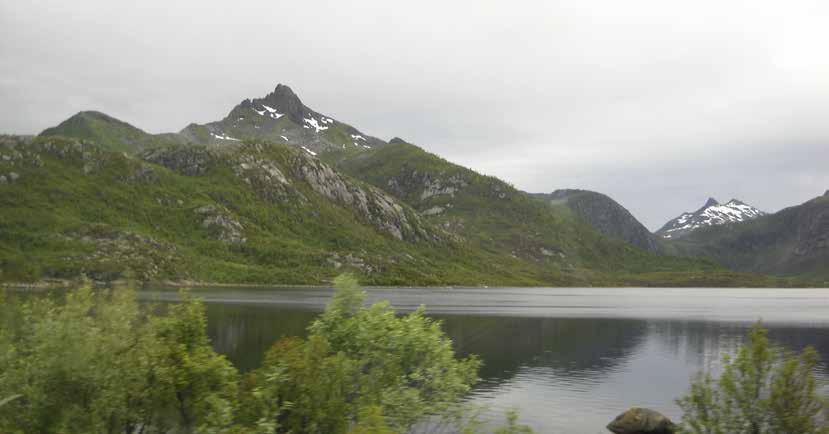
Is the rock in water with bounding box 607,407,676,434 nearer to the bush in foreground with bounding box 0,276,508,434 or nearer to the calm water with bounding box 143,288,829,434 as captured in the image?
the calm water with bounding box 143,288,829,434

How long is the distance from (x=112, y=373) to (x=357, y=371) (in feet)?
36.1

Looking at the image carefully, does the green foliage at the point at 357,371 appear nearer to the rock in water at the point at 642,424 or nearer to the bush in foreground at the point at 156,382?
the bush in foreground at the point at 156,382

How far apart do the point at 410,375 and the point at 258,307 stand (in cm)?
12813

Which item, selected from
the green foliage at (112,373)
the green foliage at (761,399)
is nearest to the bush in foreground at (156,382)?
the green foliage at (112,373)

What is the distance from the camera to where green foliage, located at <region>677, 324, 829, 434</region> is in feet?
87.7

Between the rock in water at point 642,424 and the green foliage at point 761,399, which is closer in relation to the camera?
the green foliage at point 761,399

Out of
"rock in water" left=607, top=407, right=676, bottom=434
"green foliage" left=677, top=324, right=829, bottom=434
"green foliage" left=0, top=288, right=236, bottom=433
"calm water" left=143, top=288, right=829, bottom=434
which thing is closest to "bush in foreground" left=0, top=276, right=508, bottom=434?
"green foliage" left=0, top=288, right=236, bottom=433

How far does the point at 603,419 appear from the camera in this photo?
57156 millimetres

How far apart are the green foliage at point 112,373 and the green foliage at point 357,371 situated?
2642mm

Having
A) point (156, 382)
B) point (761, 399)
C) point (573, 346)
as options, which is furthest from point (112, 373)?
point (573, 346)

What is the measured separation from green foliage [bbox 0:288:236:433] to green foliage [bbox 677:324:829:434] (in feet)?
69.5

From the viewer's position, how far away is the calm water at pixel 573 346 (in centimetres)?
6391

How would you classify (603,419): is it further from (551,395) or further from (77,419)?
(77,419)

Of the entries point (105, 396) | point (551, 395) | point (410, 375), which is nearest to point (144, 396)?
point (105, 396)
